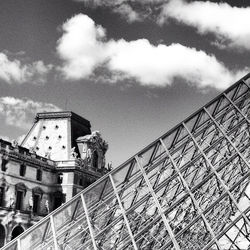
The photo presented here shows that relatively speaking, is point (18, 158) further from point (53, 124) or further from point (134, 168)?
point (134, 168)

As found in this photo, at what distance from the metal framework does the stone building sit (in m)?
23.1

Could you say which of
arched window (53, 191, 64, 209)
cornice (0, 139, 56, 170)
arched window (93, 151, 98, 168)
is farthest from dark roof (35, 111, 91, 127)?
arched window (53, 191, 64, 209)

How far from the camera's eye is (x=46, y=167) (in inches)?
1772

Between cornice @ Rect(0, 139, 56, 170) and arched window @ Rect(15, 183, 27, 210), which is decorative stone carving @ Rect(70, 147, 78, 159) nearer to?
cornice @ Rect(0, 139, 56, 170)

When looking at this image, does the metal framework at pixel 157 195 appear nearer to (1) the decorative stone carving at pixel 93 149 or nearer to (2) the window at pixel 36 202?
(2) the window at pixel 36 202

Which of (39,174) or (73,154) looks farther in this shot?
(73,154)

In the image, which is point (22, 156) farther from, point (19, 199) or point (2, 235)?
point (2, 235)

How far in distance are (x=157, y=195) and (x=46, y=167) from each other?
101ft

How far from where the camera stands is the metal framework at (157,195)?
1416 centimetres

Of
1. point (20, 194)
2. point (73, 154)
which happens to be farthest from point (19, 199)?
point (73, 154)

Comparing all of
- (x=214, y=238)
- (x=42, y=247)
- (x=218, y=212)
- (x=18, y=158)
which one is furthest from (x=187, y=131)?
(x=18, y=158)

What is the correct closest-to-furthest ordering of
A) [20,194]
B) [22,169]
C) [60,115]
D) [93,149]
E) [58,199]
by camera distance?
1. [20,194]
2. [22,169]
3. [58,199]
4. [93,149]
5. [60,115]

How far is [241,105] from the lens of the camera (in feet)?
65.4

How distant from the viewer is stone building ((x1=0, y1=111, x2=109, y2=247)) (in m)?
38.8
